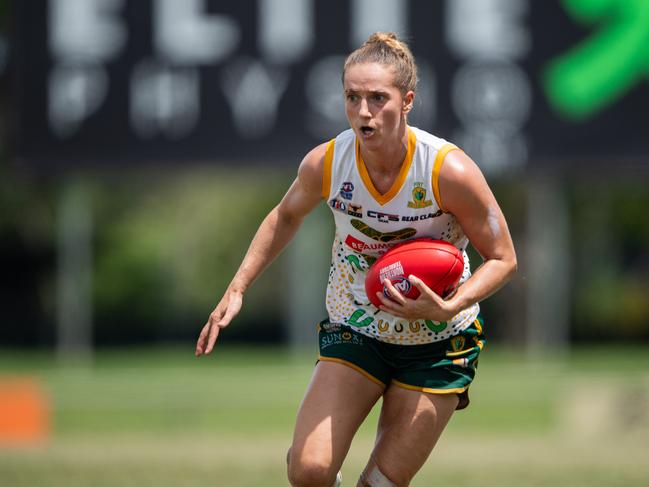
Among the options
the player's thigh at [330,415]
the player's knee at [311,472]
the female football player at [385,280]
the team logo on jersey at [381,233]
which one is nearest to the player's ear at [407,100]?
the female football player at [385,280]

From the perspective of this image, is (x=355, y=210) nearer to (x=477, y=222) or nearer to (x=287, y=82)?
(x=477, y=222)

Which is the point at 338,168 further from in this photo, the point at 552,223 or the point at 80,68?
the point at 552,223

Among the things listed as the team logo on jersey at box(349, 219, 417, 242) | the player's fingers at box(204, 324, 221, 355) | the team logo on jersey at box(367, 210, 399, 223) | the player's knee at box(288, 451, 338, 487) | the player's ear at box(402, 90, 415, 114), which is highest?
the player's ear at box(402, 90, 415, 114)

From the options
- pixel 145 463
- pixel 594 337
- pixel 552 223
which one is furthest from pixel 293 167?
pixel 594 337

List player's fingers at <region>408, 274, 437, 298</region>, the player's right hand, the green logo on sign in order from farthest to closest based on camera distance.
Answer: the green logo on sign → the player's right hand → player's fingers at <region>408, 274, 437, 298</region>

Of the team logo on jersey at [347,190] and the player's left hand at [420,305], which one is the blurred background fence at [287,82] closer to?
the team logo on jersey at [347,190]

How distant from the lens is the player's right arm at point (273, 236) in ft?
16.8

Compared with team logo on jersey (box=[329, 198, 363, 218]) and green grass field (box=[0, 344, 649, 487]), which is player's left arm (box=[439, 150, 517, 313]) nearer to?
team logo on jersey (box=[329, 198, 363, 218])

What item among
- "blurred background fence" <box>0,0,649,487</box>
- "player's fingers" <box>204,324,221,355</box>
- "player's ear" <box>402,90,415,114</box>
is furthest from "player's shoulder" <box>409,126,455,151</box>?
"blurred background fence" <box>0,0,649,487</box>

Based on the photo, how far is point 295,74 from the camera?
41.9 feet

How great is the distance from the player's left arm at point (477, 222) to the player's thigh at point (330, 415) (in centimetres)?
64

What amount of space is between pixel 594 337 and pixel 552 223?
6010 millimetres

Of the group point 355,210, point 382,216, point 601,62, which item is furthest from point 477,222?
point 601,62

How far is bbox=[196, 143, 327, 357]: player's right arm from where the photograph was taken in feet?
16.8
